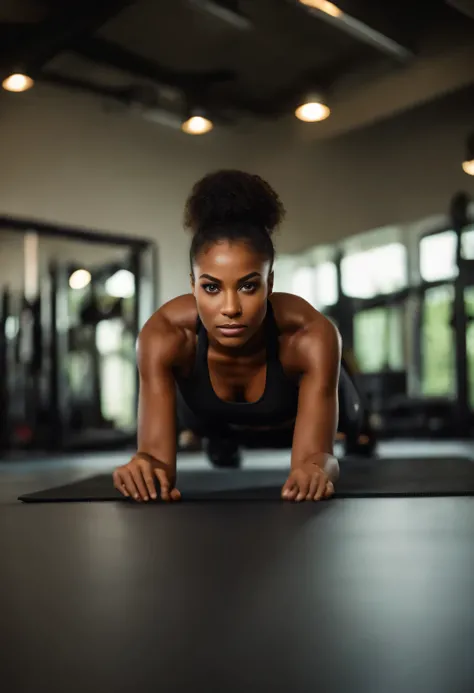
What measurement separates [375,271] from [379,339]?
49 centimetres

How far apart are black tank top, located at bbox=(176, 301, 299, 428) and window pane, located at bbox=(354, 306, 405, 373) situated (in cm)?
349

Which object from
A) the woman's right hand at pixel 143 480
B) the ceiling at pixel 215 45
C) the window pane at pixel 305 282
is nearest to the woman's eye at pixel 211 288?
the woman's right hand at pixel 143 480

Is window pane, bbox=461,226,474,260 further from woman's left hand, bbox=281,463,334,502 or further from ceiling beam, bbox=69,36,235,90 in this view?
woman's left hand, bbox=281,463,334,502

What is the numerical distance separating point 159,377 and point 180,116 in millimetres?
3801

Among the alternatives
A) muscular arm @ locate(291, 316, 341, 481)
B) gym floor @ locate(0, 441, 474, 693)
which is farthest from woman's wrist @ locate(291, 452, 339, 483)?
gym floor @ locate(0, 441, 474, 693)

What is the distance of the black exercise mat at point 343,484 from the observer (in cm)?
132

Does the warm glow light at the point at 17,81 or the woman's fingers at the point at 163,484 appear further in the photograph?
the warm glow light at the point at 17,81

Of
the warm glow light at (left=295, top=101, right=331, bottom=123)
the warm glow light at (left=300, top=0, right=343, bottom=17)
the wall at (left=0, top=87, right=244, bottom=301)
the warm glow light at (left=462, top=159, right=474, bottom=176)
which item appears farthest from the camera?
the wall at (left=0, top=87, right=244, bottom=301)

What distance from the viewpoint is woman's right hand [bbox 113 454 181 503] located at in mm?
1222

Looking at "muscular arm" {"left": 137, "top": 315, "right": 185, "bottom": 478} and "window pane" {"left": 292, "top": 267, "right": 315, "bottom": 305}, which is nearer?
"muscular arm" {"left": 137, "top": 315, "right": 185, "bottom": 478}

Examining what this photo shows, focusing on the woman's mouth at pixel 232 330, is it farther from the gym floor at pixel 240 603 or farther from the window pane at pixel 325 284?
the window pane at pixel 325 284

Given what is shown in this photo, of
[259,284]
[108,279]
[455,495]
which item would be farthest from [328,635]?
[108,279]

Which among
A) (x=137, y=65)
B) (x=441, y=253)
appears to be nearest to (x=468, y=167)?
(x=441, y=253)

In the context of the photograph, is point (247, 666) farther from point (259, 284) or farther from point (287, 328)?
point (287, 328)
